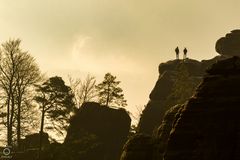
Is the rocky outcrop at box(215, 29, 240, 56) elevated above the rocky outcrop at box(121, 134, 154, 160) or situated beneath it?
elevated above

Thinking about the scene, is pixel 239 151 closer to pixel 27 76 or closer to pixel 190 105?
pixel 190 105

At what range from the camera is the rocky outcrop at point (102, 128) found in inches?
2244

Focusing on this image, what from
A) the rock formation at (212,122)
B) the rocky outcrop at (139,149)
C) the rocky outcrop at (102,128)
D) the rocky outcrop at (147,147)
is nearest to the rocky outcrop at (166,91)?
the rocky outcrop at (102,128)

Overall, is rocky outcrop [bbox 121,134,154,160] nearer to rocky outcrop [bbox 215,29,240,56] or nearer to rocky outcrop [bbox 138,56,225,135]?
rocky outcrop [bbox 138,56,225,135]

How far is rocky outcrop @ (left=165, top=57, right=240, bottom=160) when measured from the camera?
23.1 metres

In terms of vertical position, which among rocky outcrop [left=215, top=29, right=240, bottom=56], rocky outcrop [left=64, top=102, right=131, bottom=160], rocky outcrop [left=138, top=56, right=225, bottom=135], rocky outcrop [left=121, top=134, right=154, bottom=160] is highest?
rocky outcrop [left=215, top=29, right=240, bottom=56]

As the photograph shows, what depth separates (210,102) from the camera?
79.7ft

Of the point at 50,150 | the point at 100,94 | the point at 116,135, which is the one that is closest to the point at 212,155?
the point at 50,150

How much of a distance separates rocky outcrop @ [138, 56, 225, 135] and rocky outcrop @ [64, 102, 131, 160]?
6.42 meters

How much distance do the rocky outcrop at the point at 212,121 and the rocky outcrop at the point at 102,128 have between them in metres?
31.3

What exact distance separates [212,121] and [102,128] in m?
36.7
